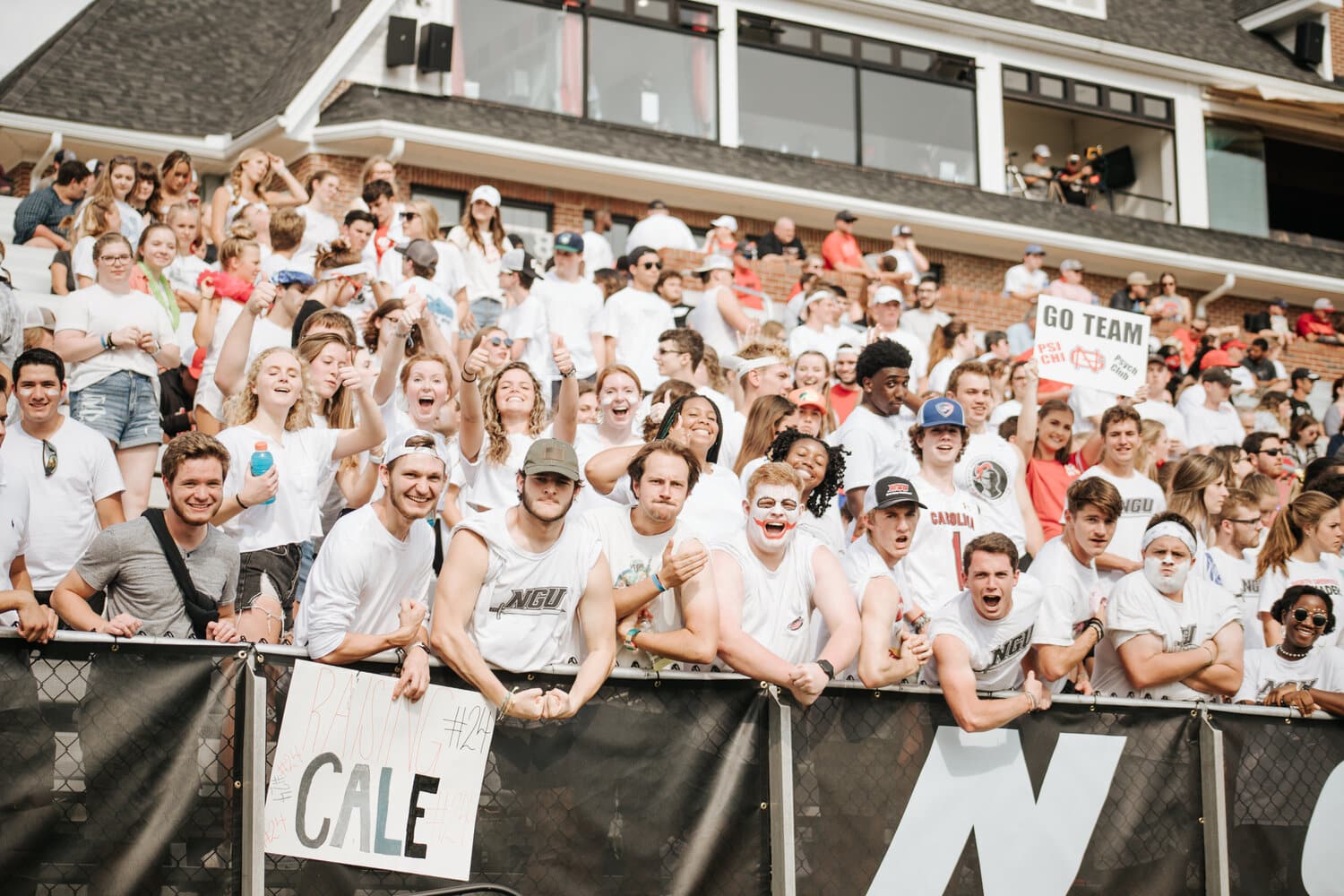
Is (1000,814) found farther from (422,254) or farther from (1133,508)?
(422,254)

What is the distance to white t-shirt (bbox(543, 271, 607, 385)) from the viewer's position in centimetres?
1157

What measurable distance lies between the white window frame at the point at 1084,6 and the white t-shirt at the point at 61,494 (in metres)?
19.5

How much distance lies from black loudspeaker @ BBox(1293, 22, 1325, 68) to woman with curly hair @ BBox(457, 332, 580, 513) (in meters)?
21.1

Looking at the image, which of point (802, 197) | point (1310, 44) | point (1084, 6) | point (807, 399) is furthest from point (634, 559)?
point (1310, 44)

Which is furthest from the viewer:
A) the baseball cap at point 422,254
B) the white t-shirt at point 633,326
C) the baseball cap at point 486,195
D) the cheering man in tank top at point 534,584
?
the baseball cap at point 486,195

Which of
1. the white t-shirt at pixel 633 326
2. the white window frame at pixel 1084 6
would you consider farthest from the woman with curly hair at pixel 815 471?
the white window frame at pixel 1084 6

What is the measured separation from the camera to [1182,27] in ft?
78.2

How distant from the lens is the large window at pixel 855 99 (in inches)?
795

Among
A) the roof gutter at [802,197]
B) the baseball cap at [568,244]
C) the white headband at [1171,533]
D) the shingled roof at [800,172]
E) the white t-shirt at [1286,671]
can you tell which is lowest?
the white t-shirt at [1286,671]

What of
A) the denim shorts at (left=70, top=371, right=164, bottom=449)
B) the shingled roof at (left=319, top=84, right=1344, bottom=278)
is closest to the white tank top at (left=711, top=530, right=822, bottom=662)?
the denim shorts at (left=70, top=371, right=164, bottom=449)

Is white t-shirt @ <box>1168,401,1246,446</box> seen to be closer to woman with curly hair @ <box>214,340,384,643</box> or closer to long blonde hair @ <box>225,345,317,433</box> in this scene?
woman with curly hair @ <box>214,340,384,643</box>

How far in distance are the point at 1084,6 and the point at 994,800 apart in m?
19.8

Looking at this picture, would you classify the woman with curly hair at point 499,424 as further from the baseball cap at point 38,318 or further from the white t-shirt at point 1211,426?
the white t-shirt at point 1211,426

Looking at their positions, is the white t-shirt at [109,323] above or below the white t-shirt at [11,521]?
above
